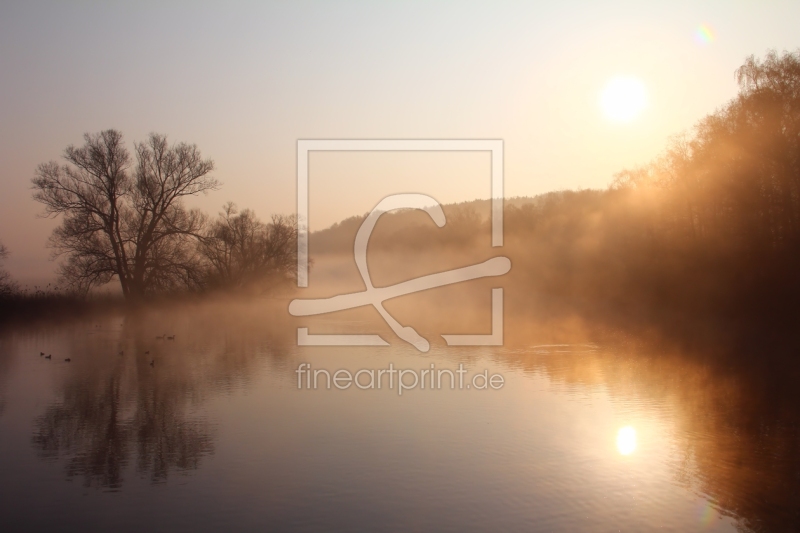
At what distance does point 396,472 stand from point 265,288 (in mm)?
51559

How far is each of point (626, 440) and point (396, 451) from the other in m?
4.51

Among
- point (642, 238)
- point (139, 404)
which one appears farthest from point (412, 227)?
point (139, 404)

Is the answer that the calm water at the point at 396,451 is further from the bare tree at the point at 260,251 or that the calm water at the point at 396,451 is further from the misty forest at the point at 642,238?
the bare tree at the point at 260,251

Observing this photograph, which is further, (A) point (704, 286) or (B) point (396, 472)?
(A) point (704, 286)

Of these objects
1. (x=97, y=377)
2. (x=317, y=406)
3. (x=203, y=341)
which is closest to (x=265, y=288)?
(x=203, y=341)

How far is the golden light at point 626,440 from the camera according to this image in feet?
43.8

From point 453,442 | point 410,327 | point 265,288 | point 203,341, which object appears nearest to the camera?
point 453,442

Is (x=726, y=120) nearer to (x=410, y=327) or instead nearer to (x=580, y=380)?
(x=410, y=327)

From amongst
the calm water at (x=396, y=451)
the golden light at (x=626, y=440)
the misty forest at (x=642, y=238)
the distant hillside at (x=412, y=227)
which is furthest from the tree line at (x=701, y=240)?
the distant hillside at (x=412, y=227)

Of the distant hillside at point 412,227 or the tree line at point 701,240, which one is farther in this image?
the distant hillside at point 412,227

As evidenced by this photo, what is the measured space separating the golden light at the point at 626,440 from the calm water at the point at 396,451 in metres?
0.06

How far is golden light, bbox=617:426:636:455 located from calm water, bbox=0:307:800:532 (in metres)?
0.06

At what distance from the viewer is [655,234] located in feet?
142

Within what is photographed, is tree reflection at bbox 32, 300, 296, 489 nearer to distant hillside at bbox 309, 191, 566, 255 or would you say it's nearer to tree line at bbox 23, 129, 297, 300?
tree line at bbox 23, 129, 297, 300
